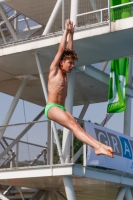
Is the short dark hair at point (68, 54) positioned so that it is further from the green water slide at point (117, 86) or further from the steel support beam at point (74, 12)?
the green water slide at point (117, 86)

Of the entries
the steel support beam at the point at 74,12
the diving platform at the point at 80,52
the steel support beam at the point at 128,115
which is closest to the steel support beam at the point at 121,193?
the steel support beam at the point at 128,115

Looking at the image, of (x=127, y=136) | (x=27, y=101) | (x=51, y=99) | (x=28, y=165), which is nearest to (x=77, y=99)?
(x=27, y=101)

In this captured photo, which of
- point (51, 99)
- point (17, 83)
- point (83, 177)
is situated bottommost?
point (51, 99)

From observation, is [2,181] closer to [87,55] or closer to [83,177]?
[83,177]

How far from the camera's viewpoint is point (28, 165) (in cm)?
2258

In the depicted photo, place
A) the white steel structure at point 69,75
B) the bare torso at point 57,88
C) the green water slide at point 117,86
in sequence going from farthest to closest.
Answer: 1. the green water slide at point 117,86
2. the white steel structure at point 69,75
3. the bare torso at point 57,88

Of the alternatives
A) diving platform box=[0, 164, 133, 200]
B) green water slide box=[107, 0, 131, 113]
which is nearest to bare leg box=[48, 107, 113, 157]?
diving platform box=[0, 164, 133, 200]

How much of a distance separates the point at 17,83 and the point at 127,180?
6738 mm

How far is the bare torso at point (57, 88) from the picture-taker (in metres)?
9.27

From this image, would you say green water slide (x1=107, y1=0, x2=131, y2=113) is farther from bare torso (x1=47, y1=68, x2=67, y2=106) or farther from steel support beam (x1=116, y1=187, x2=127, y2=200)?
bare torso (x1=47, y1=68, x2=67, y2=106)

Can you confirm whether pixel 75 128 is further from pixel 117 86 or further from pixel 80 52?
pixel 117 86

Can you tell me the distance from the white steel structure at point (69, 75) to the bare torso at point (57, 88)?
10.0 meters

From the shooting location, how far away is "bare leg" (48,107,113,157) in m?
8.34

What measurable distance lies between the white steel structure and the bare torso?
33.0 feet
